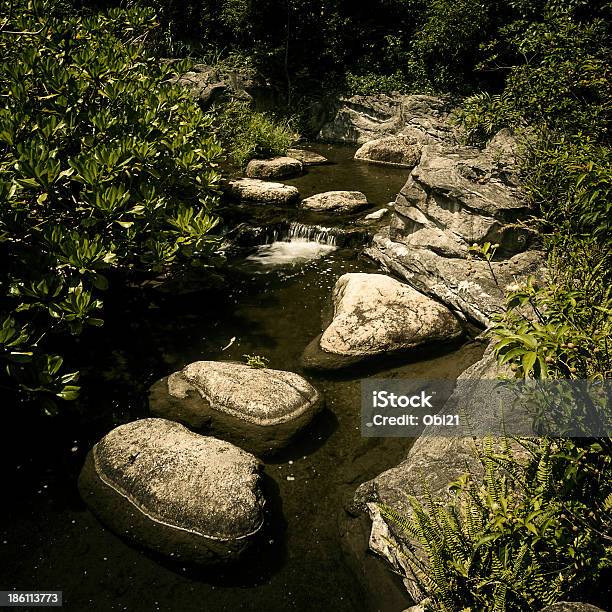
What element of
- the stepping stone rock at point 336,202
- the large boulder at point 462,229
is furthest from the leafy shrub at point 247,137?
the large boulder at point 462,229

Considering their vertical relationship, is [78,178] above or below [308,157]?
above

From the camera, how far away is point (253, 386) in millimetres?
5746

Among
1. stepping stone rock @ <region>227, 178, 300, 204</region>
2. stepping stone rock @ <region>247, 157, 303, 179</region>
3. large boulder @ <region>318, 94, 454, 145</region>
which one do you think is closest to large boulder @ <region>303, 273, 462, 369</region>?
stepping stone rock @ <region>227, 178, 300, 204</region>

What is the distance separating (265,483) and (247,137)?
38.4 ft

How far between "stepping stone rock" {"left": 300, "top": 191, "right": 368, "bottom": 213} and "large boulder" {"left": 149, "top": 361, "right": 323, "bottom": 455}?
6377 mm

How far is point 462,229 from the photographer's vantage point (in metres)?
8.52

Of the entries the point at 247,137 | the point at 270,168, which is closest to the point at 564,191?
the point at 270,168

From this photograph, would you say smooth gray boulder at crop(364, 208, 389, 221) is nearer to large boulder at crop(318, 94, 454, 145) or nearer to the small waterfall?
the small waterfall

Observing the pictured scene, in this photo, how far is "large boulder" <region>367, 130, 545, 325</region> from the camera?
25.5 ft

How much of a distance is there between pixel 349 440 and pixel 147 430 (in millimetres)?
2241

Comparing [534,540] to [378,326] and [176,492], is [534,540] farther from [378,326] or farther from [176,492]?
[378,326]

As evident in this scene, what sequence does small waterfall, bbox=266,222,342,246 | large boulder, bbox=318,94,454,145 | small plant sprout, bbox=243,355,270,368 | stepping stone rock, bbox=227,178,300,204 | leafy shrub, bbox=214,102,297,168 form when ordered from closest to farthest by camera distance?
small plant sprout, bbox=243,355,270,368 → small waterfall, bbox=266,222,342,246 → stepping stone rock, bbox=227,178,300,204 → leafy shrub, bbox=214,102,297,168 → large boulder, bbox=318,94,454,145

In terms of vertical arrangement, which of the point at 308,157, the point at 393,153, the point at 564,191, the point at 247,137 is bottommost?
the point at 308,157

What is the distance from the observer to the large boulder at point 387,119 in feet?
56.7
